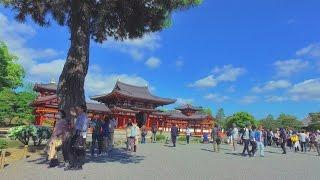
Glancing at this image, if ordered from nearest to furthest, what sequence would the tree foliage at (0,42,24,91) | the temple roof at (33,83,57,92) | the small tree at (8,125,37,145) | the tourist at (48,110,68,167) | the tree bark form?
the tourist at (48,110,68,167)
the tree bark
the small tree at (8,125,37,145)
the tree foliage at (0,42,24,91)
the temple roof at (33,83,57,92)

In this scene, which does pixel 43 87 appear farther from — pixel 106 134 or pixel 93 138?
pixel 93 138

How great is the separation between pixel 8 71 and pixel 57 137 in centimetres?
3893

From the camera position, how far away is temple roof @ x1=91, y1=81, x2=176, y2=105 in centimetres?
5439

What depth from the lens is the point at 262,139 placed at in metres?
23.5

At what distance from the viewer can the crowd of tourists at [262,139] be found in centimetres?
2195

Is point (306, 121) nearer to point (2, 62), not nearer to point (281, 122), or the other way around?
point (281, 122)

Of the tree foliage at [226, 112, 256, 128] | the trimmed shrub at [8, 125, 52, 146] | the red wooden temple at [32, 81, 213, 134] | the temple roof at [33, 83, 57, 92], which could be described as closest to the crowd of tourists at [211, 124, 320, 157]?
the trimmed shrub at [8, 125, 52, 146]

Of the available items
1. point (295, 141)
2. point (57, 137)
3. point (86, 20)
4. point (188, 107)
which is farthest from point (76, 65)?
→ point (188, 107)

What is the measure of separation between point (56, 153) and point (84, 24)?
18.5 feet

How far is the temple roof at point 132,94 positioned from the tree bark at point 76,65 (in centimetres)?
3710

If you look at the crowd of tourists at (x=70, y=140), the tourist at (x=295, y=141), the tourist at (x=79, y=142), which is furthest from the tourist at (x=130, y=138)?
the tourist at (x=295, y=141)

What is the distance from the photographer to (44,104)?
50.2 meters

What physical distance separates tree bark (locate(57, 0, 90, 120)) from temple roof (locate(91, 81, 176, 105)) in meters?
37.1

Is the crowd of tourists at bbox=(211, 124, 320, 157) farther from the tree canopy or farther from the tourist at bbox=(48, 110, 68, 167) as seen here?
the tourist at bbox=(48, 110, 68, 167)
